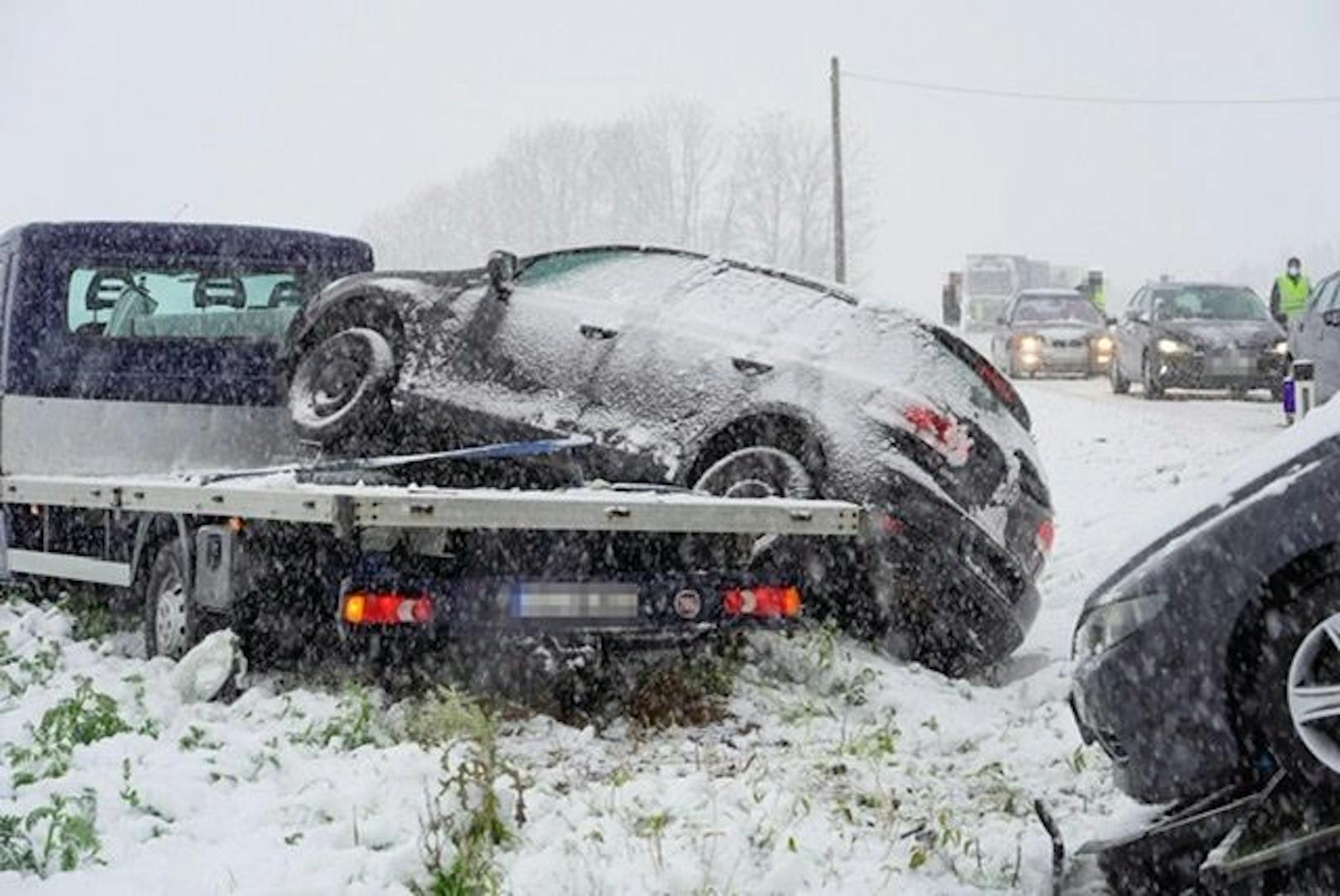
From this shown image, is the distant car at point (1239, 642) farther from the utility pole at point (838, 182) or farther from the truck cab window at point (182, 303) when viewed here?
the utility pole at point (838, 182)

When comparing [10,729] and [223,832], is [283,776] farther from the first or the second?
[10,729]

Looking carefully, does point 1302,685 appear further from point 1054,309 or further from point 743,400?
point 1054,309

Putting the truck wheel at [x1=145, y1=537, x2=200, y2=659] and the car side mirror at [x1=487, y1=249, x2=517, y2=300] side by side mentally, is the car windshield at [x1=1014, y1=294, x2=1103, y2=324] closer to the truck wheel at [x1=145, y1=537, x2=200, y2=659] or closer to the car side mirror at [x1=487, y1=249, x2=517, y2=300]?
the car side mirror at [x1=487, y1=249, x2=517, y2=300]

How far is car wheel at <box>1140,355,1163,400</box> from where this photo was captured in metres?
21.6

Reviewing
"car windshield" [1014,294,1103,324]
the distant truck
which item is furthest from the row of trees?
"car windshield" [1014,294,1103,324]

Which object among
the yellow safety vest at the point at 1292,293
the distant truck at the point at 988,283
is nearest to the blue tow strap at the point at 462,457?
the yellow safety vest at the point at 1292,293

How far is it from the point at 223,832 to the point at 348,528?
1423 mm

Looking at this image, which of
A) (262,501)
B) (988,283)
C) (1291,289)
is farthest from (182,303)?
(988,283)

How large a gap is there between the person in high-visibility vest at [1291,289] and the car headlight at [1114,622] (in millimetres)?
18162

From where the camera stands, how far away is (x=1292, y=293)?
2214 centimetres

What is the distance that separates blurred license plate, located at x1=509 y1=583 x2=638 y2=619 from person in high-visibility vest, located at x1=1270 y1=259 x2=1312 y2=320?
1693 cm

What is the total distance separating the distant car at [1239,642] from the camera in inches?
157

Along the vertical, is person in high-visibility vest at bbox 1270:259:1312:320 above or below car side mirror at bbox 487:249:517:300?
below

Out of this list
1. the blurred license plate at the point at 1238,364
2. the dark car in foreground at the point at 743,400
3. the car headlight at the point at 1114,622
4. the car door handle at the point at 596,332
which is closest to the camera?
the car headlight at the point at 1114,622
